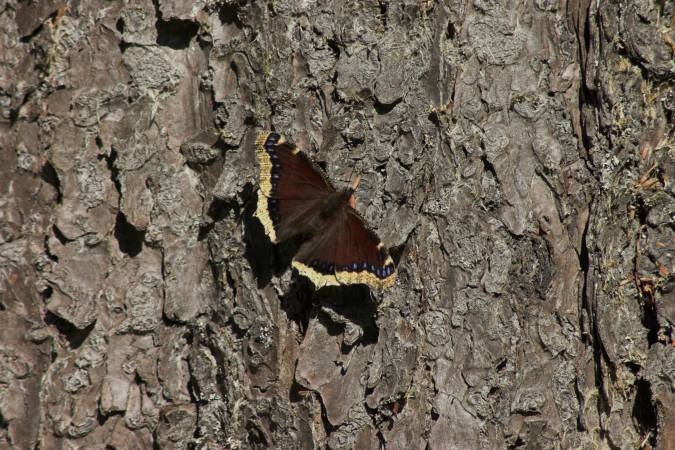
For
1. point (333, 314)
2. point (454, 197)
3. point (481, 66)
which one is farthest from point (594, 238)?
point (333, 314)

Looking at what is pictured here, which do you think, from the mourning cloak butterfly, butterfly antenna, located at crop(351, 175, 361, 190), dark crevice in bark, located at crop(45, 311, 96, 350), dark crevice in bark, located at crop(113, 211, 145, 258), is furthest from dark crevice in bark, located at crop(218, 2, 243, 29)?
dark crevice in bark, located at crop(45, 311, 96, 350)

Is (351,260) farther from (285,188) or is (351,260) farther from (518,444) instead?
(518,444)

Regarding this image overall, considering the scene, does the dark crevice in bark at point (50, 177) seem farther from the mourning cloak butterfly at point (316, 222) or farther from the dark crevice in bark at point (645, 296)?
the dark crevice in bark at point (645, 296)

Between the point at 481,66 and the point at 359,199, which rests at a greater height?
the point at 481,66

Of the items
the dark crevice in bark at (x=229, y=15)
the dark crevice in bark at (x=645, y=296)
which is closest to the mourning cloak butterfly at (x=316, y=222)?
the dark crevice in bark at (x=229, y=15)

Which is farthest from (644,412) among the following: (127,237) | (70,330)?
(70,330)

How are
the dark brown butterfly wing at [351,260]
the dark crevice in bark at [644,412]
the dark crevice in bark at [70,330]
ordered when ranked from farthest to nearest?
the dark crevice in bark at [644,412]
the dark crevice in bark at [70,330]
the dark brown butterfly wing at [351,260]

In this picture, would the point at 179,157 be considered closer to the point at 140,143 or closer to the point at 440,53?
the point at 140,143
